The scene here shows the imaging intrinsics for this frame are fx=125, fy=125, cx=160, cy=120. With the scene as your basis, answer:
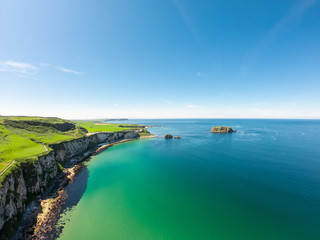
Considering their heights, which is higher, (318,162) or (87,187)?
(318,162)

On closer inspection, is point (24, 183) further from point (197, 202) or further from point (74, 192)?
point (197, 202)

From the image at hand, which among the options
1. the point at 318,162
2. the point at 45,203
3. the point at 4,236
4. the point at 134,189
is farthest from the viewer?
the point at 318,162

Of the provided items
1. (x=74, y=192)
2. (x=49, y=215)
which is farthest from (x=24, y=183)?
(x=74, y=192)

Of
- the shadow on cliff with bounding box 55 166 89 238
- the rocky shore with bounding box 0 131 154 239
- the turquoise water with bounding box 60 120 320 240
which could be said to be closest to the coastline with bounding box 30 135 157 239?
the rocky shore with bounding box 0 131 154 239

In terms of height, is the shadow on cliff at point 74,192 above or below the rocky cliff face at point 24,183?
below

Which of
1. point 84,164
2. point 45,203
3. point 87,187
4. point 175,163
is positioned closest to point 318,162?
point 175,163

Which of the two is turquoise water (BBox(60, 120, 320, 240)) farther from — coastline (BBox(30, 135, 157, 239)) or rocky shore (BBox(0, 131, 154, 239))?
rocky shore (BBox(0, 131, 154, 239))

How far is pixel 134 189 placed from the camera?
30.2 meters

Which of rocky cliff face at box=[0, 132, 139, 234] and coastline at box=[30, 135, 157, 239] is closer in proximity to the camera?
rocky cliff face at box=[0, 132, 139, 234]

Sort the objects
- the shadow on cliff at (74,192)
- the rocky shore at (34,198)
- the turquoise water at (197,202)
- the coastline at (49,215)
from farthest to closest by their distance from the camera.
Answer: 1. the shadow on cliff at (74,192)
2. the turquoise water at (197,202)
3. the coastline at (49,215)
4. the rocky shore at (34,198)

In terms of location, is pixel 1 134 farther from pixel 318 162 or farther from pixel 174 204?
pixel 318 162

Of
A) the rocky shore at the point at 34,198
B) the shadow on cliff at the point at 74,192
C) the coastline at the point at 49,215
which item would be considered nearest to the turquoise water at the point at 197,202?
the shadow on cliff at the point at 74,192

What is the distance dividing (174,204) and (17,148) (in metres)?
39.5

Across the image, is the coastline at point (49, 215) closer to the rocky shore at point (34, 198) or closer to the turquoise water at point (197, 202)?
the rocky shore at point (34, 198)
